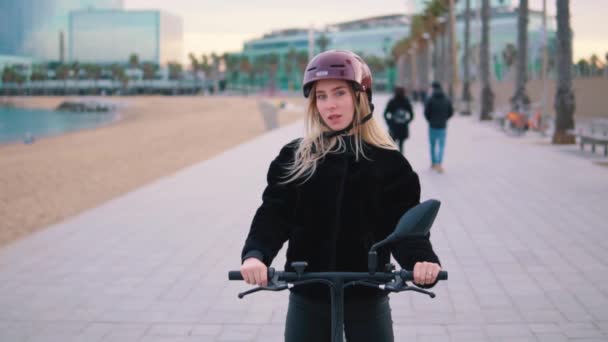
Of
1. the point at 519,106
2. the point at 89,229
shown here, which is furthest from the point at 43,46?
the point at 89,229

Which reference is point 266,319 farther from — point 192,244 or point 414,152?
point 414,152

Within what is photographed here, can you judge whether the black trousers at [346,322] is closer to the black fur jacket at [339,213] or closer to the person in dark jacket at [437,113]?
the black fur jacket at [339,213]

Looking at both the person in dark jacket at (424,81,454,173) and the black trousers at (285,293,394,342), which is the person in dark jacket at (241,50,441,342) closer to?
the black trousers at (285,293,394,342)

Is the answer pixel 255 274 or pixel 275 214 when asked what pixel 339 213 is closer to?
pixel 275 214

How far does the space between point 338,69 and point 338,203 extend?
453mm

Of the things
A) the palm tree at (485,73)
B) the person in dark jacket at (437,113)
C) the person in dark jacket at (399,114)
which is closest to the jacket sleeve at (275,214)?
the person in dark jacket at (437,113)

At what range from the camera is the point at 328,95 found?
115 inches

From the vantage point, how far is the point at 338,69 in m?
2.84

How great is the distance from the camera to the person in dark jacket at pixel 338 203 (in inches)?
114

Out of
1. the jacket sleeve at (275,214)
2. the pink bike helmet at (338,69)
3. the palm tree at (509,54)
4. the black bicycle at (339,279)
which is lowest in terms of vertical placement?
the black bicycle at (339,279)

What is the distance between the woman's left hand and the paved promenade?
2.98 m

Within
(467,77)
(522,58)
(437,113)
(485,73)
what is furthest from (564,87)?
(467,77)

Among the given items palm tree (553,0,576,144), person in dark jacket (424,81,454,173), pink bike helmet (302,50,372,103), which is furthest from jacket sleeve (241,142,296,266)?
palm tree (553,0,576,144)

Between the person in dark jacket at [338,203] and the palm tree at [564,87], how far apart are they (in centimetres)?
2162
